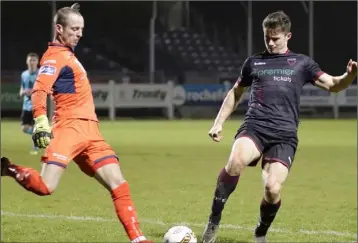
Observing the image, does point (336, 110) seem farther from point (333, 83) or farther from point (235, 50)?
point (333, 83)

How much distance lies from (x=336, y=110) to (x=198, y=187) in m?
21.7

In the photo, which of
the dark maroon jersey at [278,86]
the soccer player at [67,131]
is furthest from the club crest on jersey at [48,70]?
the dark maroon jersey at [278,86]

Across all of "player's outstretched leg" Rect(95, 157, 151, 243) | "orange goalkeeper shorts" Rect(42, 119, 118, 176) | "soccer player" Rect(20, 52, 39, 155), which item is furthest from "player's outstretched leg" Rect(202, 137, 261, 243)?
"soccer player" Rect(20, 52, 39, 155)

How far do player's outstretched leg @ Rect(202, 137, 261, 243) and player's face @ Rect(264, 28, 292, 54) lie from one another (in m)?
0.86

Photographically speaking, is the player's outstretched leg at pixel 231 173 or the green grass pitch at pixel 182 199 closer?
the player's outstretched leg at pixel 231 173

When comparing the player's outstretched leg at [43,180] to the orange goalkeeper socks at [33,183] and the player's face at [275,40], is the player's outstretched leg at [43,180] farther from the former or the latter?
the player's face at [275,40]

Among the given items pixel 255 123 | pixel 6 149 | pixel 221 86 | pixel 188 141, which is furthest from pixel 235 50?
pixel 255 123

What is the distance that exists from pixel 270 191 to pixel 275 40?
1.37 meters

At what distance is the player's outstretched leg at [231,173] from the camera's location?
7594 millimetres

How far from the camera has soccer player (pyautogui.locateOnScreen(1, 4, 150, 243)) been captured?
22.8ft

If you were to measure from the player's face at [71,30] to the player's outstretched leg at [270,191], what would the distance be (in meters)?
2.09

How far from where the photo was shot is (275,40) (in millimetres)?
7688

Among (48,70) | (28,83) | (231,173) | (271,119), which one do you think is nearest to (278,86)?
(271,119)

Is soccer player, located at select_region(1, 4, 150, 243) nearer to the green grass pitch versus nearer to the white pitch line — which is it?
the green grass pitch
